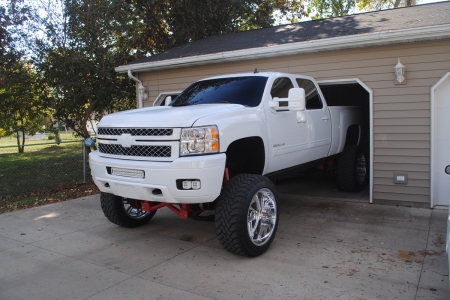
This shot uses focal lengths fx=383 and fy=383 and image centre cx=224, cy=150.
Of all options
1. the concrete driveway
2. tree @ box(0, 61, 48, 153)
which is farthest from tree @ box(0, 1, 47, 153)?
the concrete driveway

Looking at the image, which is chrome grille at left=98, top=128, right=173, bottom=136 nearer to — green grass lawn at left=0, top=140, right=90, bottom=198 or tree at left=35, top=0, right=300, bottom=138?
green grass lawn at left=0, top=140, right=90, bottom=198

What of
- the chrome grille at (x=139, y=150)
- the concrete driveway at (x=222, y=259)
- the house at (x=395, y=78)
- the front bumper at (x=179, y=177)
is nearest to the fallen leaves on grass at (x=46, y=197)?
the concrete driveway at (x=222, y=259)

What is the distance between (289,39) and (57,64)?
242 inches

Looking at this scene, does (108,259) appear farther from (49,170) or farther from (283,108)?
(49,170)

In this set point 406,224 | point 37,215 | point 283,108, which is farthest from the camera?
point 37,215

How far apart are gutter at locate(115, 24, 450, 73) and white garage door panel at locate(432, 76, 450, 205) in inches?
35.4

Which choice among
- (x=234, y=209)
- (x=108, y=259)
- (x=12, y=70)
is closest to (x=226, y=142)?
(x=234, y=209)

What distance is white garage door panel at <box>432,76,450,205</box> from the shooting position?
639 cm

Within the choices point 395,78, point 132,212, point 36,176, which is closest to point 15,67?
point 36,176

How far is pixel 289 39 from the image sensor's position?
25.3 feet

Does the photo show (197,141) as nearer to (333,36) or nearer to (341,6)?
(333,36)

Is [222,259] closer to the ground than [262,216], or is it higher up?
closer to the ground

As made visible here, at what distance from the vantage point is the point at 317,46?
6.95 metres

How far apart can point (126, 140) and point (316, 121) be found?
318 cm
